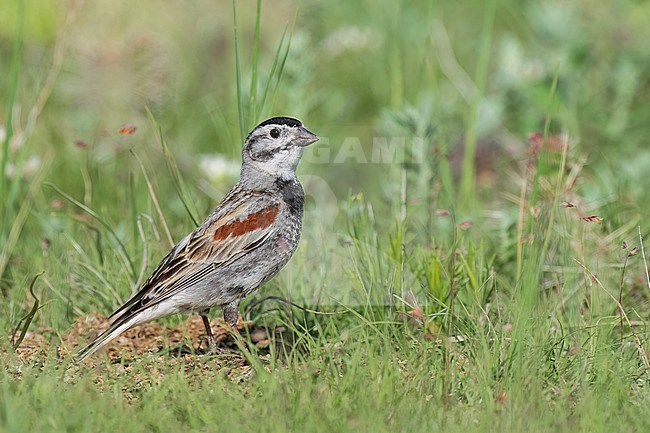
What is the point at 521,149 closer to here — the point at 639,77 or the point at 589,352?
the point at 639,77

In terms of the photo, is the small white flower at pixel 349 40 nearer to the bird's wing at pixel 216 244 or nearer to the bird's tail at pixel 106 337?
the bird's wing at pixel 216 244

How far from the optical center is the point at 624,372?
4.20 m

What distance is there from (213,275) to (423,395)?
1.27 m

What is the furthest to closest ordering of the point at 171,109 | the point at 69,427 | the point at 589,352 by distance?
the point at 171,109
the point at 589,352
the point at 69,427

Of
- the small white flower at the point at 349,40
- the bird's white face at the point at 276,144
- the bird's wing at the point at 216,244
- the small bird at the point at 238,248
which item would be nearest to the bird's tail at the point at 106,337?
the small bird at the point at 238,248

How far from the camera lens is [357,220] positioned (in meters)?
5.46

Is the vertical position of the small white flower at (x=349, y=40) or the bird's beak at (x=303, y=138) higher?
the small white flower at (x=349, y=40)

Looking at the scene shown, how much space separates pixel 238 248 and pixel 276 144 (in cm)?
55

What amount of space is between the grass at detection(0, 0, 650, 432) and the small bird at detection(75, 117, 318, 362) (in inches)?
7.4

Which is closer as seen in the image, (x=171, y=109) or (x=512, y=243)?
(x=512, y=243)

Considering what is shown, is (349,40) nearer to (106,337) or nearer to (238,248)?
(238,248)

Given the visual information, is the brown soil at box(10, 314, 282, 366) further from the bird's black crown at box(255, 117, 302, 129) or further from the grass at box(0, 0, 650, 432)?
the bird's black crown at box(255, 117, 302, 129)

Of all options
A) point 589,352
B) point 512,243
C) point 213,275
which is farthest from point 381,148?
point 589,352

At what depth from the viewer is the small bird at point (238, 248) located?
4738mm
